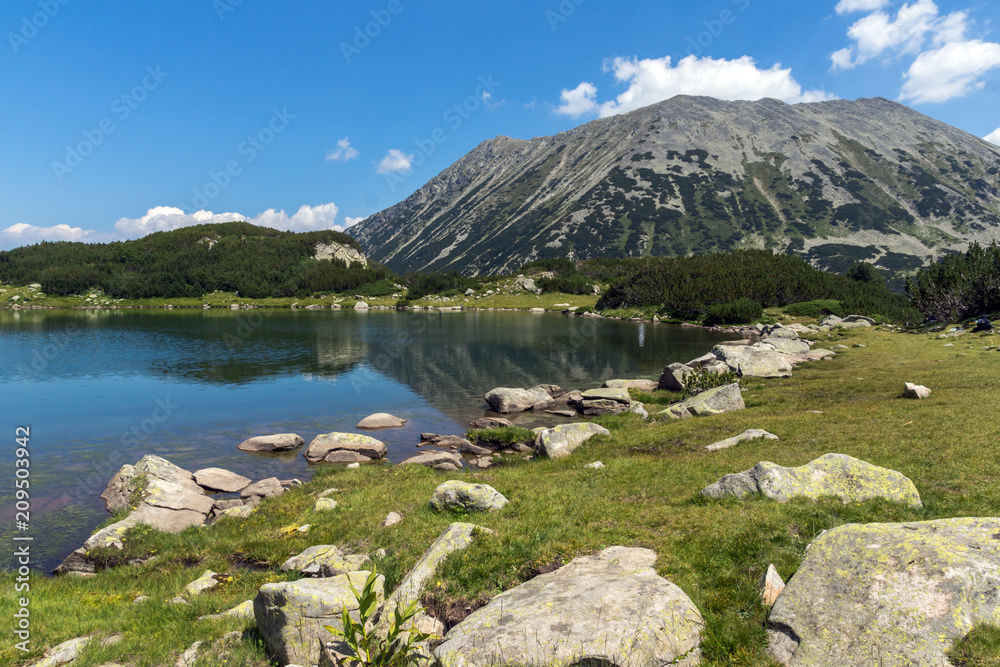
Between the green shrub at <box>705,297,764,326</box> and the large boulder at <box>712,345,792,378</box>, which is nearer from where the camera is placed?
the large boulder at <box>712,345,792,378</box>

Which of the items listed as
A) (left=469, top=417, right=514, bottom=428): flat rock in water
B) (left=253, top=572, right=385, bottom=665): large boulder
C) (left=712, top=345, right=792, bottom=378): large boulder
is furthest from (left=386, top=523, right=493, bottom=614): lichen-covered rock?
(left=712, top=345, right=792, bottom=378): large boulder

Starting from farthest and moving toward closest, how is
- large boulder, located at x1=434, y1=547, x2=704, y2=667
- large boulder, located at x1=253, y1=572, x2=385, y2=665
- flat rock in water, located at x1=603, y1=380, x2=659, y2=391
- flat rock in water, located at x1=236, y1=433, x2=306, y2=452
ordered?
1. flat rock in water, located at x1=603, y1=380, x2=659, y2=391
2. flat rock in water, located at x1=236, y1=433, x2=306, y2=452
3. large boulder, located at x1=253, y1=572, x2=385, y2=665
4. large boulder, located at x1=434, y1=547, x2=704, y2=667

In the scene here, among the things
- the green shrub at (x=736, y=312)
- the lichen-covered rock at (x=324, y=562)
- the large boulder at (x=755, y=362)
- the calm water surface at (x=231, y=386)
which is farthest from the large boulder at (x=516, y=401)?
the green shrub at (x=736, y=312)

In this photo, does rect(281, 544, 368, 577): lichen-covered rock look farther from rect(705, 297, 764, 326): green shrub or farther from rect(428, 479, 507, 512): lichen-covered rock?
rect(705, 297, 764, 326): green shrub

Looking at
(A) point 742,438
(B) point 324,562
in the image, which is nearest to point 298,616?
(B) point 324,562

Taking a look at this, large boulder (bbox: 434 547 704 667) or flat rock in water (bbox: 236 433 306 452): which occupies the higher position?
large boulder (bbox: 434 547 704 667)

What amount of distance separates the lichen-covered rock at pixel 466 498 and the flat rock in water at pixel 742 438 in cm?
995

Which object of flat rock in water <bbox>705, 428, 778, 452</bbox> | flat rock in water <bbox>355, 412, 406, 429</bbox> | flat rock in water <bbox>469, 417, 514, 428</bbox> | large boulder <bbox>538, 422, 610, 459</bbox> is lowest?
flat rock in water <bbox>469, 417, 514, 428</bbox>

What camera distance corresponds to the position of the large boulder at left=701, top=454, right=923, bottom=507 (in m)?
12.0

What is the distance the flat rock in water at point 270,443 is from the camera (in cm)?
2880

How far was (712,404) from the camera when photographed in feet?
95.7

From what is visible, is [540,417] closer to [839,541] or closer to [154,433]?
[154,433]

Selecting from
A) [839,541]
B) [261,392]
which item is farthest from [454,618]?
[261,392]

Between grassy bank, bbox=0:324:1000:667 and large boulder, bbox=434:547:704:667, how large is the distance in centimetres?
62
